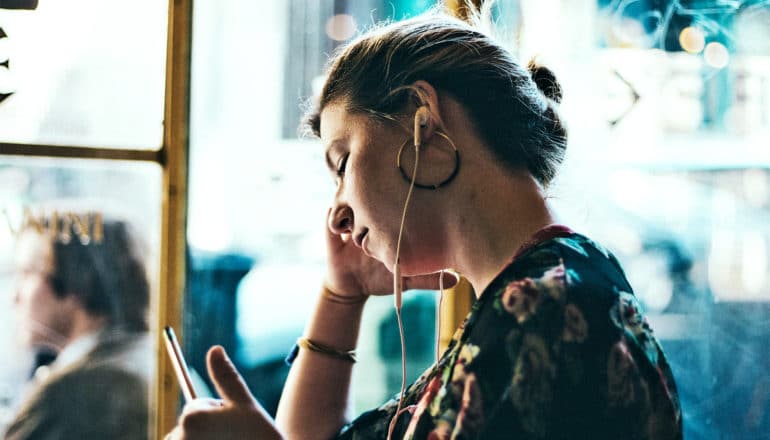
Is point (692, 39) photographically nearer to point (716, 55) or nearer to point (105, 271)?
point (716, 55)

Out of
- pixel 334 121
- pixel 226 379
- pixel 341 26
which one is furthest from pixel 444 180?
pixel 341 26

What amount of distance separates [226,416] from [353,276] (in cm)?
45

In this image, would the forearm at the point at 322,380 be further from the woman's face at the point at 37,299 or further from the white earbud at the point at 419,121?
the woman's face at the point at 37,299

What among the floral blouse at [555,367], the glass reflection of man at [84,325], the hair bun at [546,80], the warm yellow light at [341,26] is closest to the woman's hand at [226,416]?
the floral blouse at [555,367]

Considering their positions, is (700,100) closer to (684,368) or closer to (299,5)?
(684,368)

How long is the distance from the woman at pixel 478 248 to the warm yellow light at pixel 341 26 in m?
0.62

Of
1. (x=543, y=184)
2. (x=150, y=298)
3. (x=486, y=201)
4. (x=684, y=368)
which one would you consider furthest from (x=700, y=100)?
(x=150, y=298)

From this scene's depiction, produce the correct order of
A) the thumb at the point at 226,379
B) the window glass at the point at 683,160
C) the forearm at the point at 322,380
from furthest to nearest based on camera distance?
the window glass at the point at 683,160 → the forearm at the point at 322,380 → the thumb at the point at 226,379

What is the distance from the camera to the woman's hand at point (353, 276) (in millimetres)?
1209

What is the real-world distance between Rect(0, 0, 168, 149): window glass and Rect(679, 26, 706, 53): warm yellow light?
3.73ft

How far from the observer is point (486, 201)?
2.89 feet

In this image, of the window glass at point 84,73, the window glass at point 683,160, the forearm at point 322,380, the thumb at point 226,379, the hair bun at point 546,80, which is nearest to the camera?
the thumb at point 226,379

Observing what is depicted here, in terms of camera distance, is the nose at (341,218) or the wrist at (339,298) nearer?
the nose at (341,218)

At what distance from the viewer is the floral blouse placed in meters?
0.69
